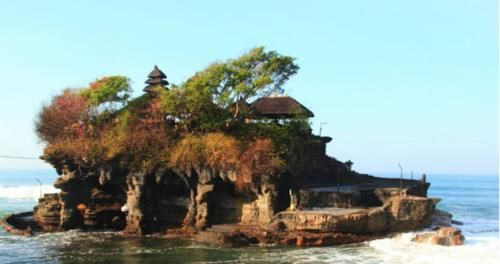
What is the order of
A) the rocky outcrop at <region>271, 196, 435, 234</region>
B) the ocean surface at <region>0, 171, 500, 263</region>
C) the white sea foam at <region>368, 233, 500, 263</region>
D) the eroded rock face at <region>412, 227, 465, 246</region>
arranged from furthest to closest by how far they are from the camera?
the rocky outcrop at <region>271, 196, 435, 234</region>, the eroded rock face at <region>412, 227, 465, 246</region>, the ocean surface at <region>0, 171, 500, 263</region>, the white sea foam at <region>368, 233, 500, 263</region>

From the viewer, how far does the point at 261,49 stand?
98.6ft

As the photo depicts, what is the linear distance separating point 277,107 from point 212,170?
598cm

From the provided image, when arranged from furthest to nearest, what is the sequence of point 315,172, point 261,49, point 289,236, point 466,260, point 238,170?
1. point 315,172
2. point 261,49
3. point 238,170
4. point 289,236
5. point 466,260

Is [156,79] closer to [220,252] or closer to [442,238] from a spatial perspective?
[220,252]

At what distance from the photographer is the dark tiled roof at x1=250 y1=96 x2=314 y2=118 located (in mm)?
30617

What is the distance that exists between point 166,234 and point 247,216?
4.47 meters

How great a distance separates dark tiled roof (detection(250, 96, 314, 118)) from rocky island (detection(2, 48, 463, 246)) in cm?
7

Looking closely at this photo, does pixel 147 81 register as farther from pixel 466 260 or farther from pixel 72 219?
pixel 466 260

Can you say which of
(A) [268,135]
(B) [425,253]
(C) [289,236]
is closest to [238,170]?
(A) [268,135]

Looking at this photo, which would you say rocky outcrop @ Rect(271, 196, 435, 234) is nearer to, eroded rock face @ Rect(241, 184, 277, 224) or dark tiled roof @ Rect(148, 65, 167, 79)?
eroded rock face @ Rect(241, 184, 277, 224)

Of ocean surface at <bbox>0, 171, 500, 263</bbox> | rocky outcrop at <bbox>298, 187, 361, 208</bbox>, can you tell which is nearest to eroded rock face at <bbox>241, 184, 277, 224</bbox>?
rocky outcrop at <bbox>298, 187, 361, 208</bbox>

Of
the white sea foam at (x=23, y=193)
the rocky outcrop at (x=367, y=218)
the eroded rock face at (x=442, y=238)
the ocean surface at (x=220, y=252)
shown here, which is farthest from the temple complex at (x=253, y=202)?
the white sea foam at (x=23, y=193)

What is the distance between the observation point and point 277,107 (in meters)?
31.2

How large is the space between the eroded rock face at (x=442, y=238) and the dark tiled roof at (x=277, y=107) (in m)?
9.52
